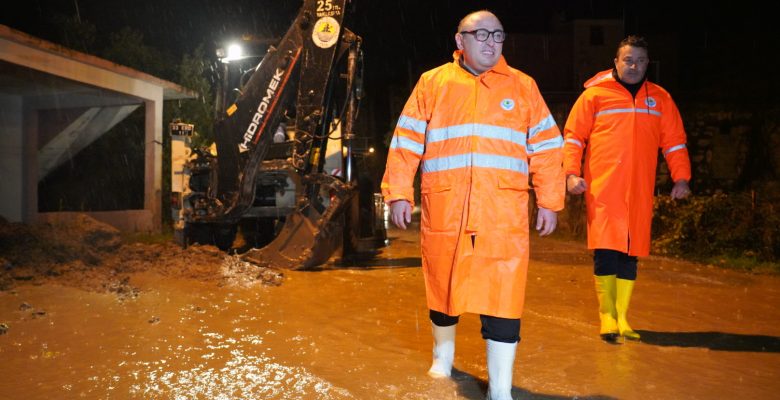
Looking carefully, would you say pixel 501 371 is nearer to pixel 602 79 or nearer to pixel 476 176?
pixel 476 176

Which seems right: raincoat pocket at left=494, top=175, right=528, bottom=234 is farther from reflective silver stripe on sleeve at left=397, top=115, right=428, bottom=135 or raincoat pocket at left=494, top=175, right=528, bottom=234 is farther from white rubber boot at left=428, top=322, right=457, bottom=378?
white rubber boot at left=428, top=322, right=457, bottom=378

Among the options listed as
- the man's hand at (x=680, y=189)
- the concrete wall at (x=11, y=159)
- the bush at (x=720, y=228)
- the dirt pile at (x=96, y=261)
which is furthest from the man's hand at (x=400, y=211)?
the concrete wall at (x=11, y=159)

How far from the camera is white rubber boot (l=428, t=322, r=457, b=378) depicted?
143 inches

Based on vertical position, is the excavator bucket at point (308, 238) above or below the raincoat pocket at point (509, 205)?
below

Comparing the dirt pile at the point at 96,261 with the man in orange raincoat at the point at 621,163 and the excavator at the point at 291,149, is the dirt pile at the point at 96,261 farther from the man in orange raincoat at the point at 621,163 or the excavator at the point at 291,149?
the man in orange raincoat at the point at 621,163

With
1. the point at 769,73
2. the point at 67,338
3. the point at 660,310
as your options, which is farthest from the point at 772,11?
the point at 67,338

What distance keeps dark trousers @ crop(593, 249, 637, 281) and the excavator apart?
11.8ft

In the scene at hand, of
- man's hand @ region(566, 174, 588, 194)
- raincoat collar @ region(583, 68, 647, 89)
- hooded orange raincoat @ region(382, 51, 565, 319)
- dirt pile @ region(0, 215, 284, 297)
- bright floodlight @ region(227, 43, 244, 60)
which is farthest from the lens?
bright floodlight @ region(227, 43, 244, 60)

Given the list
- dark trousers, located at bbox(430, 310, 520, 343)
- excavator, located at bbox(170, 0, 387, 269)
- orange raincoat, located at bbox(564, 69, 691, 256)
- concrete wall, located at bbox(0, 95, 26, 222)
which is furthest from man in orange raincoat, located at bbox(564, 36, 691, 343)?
concrete wall, located at bbox(0, 95, 26, 222)

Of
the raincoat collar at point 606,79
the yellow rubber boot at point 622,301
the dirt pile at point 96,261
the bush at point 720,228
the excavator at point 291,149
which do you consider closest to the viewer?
the yellow rubber boot at point 622,301

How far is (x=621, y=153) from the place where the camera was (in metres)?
4.70

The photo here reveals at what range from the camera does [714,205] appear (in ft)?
32.4

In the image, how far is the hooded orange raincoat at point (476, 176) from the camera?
3248 millimetres

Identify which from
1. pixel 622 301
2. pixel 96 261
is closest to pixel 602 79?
pixel 622 301
